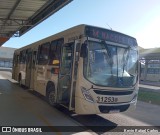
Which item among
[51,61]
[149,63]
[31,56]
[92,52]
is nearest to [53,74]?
[51,61]

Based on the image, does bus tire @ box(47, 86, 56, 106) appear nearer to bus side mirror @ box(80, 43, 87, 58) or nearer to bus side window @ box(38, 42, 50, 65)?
bus side window @ box(38, 42, 50, 65)

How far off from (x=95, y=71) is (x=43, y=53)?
5424 millimetres

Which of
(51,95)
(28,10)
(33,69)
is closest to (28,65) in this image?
(33,69)

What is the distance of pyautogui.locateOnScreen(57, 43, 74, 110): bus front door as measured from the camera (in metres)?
9.78

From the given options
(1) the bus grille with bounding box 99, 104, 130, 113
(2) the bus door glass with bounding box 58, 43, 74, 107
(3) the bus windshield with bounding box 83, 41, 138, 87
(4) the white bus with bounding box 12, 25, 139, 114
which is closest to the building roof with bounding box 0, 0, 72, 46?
(2) the bus door glass with bounding box 58, 43, 74, 107

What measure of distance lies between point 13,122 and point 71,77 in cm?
240

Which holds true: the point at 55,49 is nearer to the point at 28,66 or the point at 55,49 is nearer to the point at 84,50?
the point at 84,50

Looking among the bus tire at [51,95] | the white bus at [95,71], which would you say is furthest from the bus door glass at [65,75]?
the bus tire at [51,95]

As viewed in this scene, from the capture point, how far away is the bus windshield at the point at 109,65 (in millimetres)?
8922

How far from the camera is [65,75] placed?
10.4 m

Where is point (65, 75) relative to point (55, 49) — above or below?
below

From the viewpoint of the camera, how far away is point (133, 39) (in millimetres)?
10367

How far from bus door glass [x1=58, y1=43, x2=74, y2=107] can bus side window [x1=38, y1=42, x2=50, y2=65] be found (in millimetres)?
2394

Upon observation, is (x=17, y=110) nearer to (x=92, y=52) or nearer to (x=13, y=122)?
(x=13, y=122)
